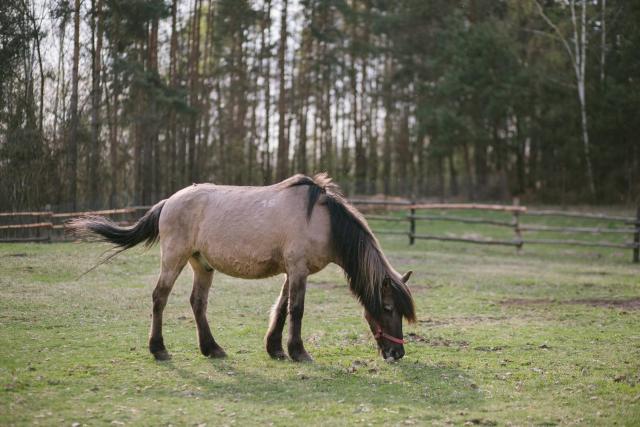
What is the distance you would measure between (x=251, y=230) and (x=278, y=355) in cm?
138

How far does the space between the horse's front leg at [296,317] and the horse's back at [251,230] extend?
18cm

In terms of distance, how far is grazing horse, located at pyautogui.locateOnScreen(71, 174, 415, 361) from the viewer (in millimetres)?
6520

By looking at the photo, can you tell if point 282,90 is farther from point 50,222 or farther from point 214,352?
point 214,352

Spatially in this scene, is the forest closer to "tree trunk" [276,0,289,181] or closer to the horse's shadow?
"tree trunk" [276,0,289,181]

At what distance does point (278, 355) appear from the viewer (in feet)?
22.0

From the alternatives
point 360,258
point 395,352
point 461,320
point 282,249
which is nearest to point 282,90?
point 461,320

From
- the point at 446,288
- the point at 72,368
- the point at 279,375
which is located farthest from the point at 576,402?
the point at 446,288

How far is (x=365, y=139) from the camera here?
144 ft

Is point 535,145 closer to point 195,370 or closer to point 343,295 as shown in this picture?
point 343,295

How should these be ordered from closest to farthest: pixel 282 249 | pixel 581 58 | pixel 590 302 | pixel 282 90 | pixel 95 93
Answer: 1. pixel 282 249
2. pixel 590 302
3. pixel 95 93
4. pixel 282 90
5. pixel 581 58

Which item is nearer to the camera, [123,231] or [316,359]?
[316,359]

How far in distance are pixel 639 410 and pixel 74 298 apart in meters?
8.11

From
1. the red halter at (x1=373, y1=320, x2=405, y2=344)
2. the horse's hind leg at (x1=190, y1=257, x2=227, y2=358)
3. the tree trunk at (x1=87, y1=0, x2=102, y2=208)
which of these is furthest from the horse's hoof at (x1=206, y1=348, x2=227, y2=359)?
the tree trunk at (x1=87, y1=0, x2=102, y2=208)

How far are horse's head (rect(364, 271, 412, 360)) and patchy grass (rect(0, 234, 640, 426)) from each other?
17 centimetres
